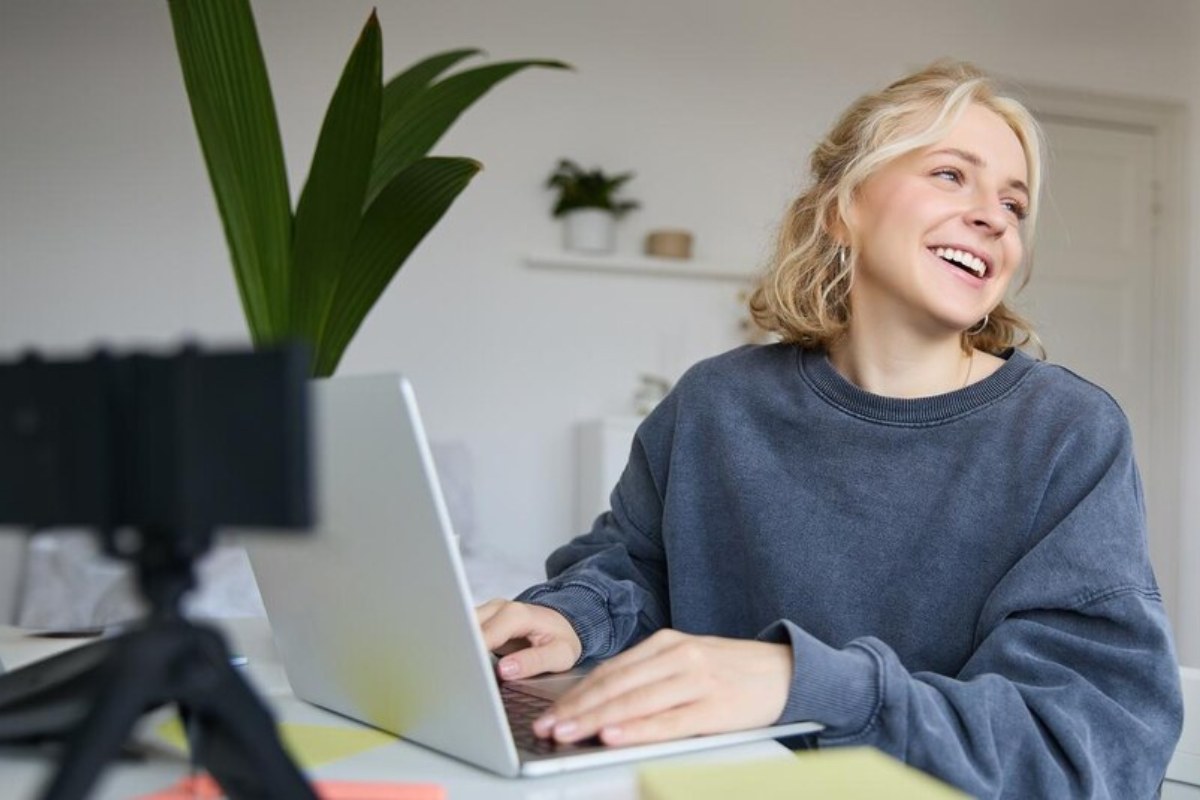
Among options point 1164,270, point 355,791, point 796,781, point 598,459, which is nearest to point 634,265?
point 598,459

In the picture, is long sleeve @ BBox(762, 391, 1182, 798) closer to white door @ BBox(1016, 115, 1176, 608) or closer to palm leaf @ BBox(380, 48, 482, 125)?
palm leaf @ BBox(380, 48, 482, 125)

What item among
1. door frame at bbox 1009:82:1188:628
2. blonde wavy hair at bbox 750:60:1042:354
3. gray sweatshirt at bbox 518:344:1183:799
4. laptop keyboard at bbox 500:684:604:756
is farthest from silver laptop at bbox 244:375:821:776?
door frame at bbox 1009:82:1188:628

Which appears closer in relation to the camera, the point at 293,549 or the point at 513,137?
the point at 293,549

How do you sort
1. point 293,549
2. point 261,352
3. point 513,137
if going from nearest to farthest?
point 261,352
point 293,549
point 513,137

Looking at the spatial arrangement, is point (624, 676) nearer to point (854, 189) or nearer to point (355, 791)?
point (355, 791)

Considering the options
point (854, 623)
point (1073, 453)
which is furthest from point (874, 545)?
point (1073, 453)

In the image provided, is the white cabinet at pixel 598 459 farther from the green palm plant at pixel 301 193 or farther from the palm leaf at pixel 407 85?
the green palm plant at pixel 301 193

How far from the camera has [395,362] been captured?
4023 millimetres

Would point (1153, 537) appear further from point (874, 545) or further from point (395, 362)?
point (874, 545)

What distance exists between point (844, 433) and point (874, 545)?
131 millimetres

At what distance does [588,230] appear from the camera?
13.4 ft

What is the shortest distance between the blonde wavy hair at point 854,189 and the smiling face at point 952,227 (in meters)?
0.02

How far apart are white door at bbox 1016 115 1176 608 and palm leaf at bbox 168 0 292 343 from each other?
3.77m

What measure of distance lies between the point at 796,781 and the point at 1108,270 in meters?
4.74
